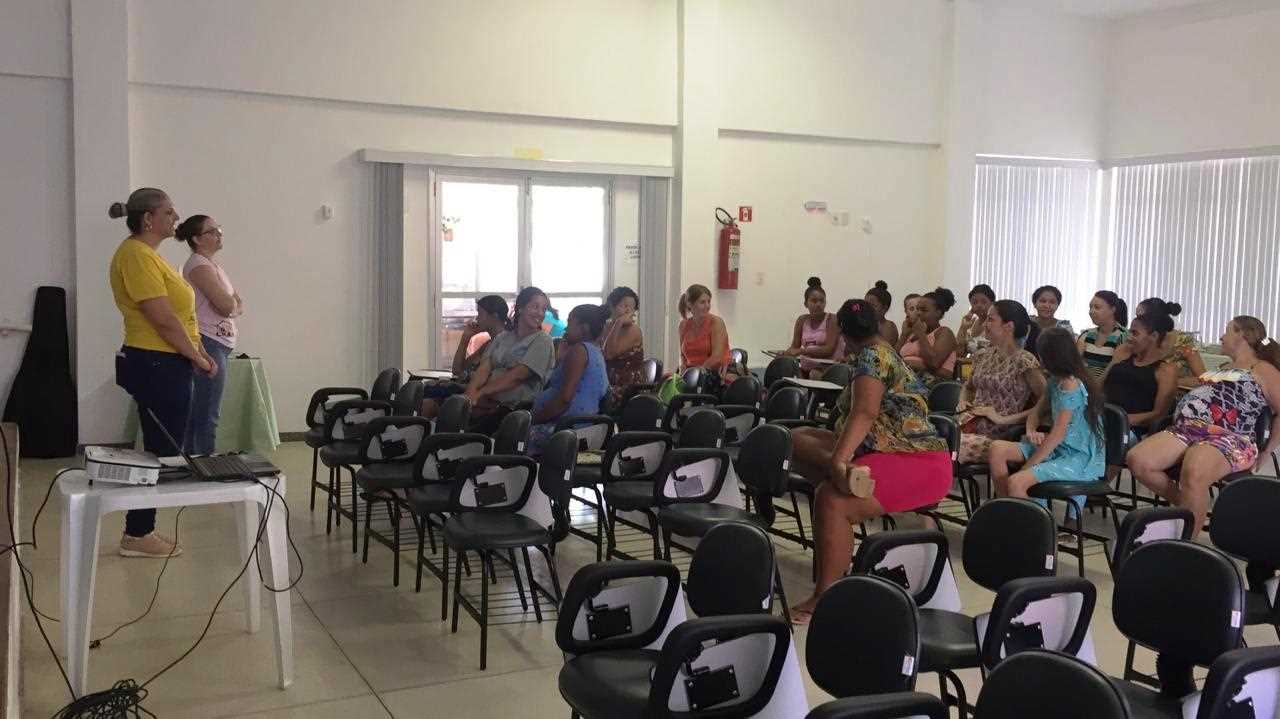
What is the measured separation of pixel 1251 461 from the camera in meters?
5.46

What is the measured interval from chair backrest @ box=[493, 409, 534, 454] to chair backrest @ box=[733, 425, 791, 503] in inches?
37.3

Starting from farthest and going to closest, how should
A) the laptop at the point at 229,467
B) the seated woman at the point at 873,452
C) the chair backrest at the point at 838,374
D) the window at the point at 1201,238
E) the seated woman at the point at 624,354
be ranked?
1. the window at the point at 1201,238
2. the chair backrest at the point at 838,374
3. the seated woman at the point at 624,354
4. the seated woman at the point at 873,452
5. the laptop at the point at 229,467

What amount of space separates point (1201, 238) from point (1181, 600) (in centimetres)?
953

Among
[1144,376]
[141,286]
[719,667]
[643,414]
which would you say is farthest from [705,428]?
[1144,376]

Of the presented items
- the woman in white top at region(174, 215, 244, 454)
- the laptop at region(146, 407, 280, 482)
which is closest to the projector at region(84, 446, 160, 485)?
the laptop at region(146, 407, 280, 482)

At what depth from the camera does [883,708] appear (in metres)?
2.09

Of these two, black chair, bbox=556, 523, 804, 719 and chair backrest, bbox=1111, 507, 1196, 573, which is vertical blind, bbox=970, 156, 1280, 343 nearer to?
chair backrest, bbox=1111, 507, 1196, 573

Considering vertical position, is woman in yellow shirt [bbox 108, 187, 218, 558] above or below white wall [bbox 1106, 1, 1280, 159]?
below

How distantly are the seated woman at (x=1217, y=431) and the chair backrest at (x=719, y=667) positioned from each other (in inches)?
142

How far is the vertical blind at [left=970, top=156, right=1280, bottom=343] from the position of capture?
10.6 meters

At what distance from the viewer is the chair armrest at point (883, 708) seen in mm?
2059

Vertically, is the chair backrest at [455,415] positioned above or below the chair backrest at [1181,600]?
above

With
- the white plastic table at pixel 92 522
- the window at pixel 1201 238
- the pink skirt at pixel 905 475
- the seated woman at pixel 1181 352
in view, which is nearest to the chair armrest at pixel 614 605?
the white plastic table at pixel 92 522

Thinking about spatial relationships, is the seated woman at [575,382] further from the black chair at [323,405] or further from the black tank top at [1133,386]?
the black tank top at [1133,386]
